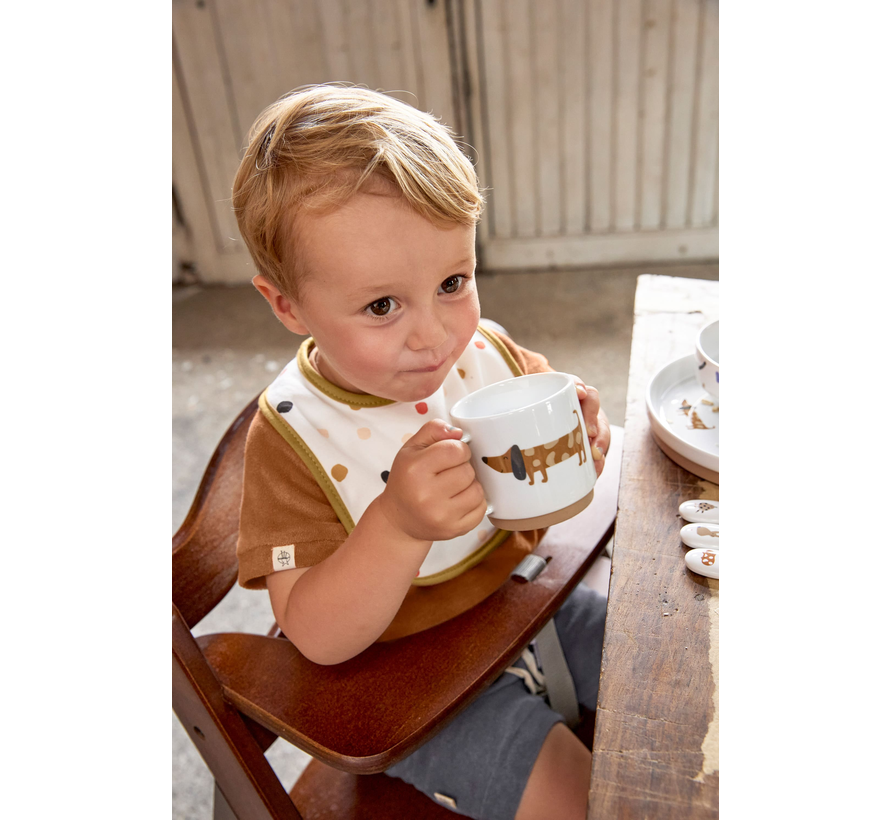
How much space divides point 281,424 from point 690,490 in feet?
1.54

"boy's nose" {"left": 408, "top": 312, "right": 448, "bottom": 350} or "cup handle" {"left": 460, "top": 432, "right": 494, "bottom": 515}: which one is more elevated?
"boy's nose" {"left": 408, "top": 312, "right": 448, "bottom": 350}

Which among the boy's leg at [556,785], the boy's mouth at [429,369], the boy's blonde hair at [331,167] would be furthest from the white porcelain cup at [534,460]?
the boy's leg at [556,785]

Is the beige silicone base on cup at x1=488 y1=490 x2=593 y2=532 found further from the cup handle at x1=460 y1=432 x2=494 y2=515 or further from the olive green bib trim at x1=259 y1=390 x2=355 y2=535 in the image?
the olive green bib trim at x1=259 y1=390 x2=355 y2=535

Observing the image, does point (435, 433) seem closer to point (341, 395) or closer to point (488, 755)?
point (341, 395)

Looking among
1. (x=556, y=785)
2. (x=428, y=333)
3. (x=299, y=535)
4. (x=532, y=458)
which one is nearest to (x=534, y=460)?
(x=532, y=458)

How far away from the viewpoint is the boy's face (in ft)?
2.30

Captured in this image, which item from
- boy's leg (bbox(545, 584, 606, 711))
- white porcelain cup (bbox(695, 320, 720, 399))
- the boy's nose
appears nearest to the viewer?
the boy's nose

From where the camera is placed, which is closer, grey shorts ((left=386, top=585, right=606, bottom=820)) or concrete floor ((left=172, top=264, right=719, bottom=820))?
grey shorts ((left=386, top=585, right=606, bottom=820))

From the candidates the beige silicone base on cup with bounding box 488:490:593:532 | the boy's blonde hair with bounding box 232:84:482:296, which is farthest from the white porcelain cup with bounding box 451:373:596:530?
the boy's blonde hair with bounding box 232:84:482:296

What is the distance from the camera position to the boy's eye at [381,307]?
0.74m

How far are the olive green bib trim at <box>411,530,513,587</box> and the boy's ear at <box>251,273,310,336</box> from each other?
13.1 inches
